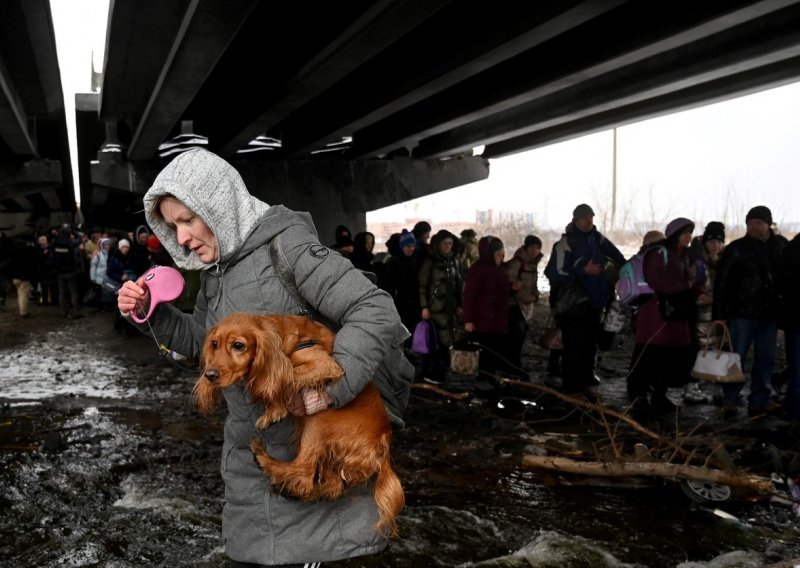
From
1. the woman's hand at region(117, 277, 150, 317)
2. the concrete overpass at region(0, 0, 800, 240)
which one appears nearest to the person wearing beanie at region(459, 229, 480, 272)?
the concrete overpass at region(0, 0, 800, 240)

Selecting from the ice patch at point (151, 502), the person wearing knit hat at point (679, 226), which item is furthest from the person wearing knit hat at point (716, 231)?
the ice patch at point (151, 502)

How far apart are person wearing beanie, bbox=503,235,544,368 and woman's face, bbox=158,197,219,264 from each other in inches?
317

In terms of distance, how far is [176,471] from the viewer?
245 inches

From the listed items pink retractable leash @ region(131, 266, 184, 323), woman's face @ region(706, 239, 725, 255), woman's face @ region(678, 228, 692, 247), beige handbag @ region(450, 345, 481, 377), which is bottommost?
beige handbag @ region(450, 345, 481, 377)

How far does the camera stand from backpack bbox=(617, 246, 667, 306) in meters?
8.04

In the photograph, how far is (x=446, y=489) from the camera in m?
5.84

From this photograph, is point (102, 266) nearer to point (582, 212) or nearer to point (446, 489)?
point (582, 212)

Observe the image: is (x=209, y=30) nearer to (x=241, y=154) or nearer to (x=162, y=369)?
(x=162, y=369)

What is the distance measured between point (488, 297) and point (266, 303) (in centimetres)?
743

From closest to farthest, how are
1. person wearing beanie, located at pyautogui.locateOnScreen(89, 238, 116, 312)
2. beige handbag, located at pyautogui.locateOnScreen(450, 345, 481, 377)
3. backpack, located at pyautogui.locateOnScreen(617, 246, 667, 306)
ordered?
1. backpack, located at pyautogui.locateOnScreen(617, 246, 667, 306)
2. beige handbag, located at pyautogui.locateOnScreen(450, 345, 481, 377)
3. person wearing beanie, located at pyautogui.locateOnScreen(89, 238, 116, 312)

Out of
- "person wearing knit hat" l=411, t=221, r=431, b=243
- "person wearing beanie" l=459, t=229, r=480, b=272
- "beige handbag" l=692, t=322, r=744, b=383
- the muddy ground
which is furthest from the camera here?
"person wearing beanie" l=459, t=229, r=480, b=272

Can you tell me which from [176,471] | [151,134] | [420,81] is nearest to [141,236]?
[151,134]

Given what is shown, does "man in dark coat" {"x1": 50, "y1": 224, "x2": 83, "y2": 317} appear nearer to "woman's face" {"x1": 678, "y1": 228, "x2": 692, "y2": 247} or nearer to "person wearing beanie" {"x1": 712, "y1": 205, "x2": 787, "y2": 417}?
"woman's face" {"x1": 678, "y1": 228, "x2": 692, "y2": 247}

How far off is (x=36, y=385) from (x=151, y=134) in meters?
5.70
